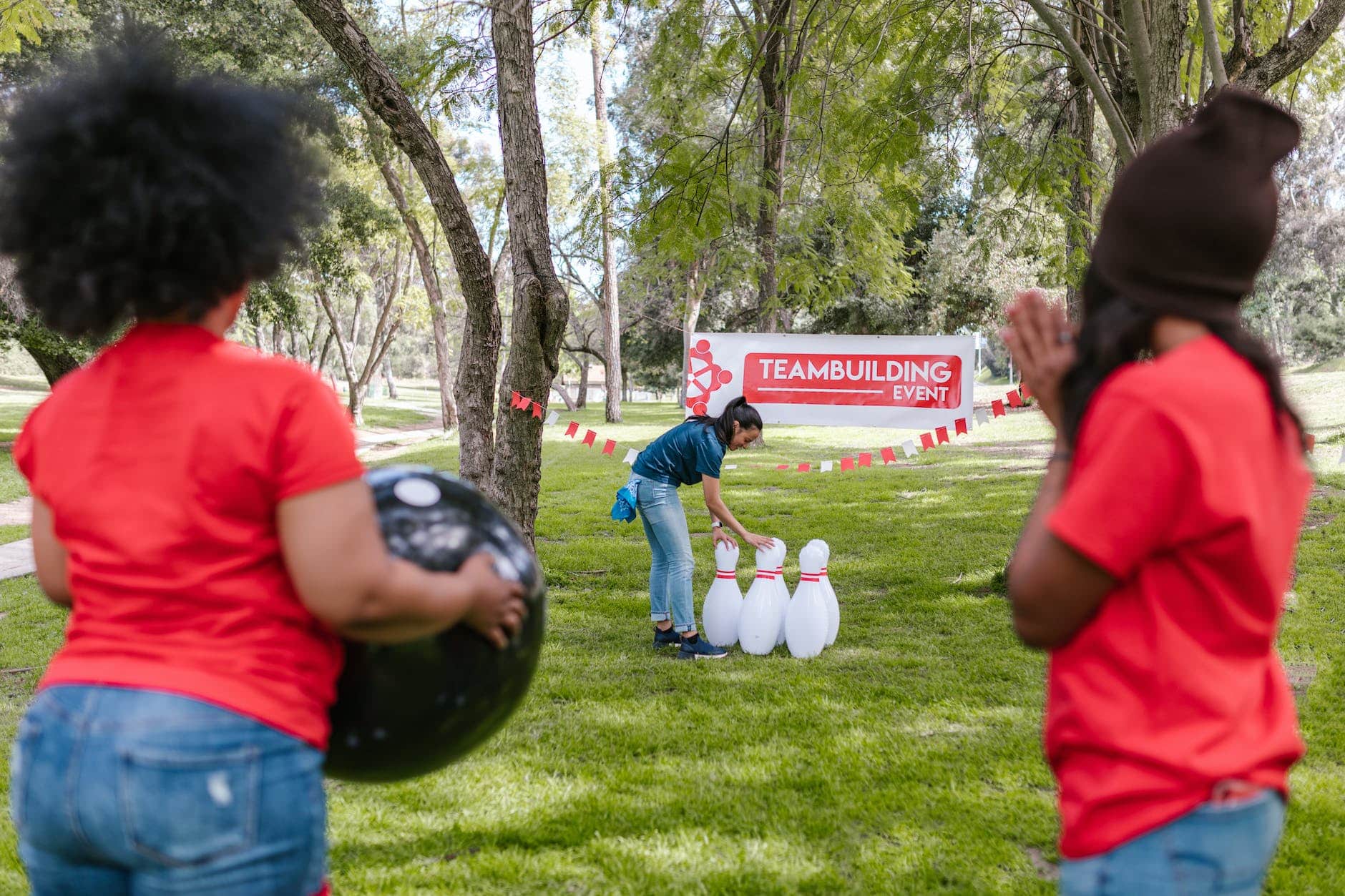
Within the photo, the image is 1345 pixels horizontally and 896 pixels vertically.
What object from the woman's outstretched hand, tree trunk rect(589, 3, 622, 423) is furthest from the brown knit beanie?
tree trunk rect(589, 3, 622, 423)

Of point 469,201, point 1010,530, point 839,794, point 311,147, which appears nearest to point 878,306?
point 469,201

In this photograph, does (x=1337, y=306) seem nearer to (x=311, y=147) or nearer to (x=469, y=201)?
(x=469, y=201)

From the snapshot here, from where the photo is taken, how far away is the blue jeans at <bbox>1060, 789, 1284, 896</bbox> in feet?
4.38

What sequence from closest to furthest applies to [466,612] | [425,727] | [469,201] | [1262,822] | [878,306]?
[1262,822] → [466,612] → [425,727] → [469,201] → [878,306]

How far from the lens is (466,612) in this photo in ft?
5.43

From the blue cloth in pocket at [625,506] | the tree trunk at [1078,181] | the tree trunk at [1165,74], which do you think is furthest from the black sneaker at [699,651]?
the tree trunk at [1165,74]

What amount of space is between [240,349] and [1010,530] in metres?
9.10

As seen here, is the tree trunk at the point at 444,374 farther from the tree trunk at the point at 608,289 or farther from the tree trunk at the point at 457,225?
the tree trunk at the point at 457,225

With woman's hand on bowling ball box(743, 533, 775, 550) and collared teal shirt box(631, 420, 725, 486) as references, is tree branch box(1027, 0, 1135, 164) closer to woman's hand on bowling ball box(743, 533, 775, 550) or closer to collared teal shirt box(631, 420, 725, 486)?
collared teal shirt box(631, 420, 725, 486)

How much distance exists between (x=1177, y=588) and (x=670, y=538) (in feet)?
14.9

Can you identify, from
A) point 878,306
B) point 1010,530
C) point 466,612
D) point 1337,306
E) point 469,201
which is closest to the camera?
point 466,612

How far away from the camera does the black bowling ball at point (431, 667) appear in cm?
167

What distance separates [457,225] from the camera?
244 inches

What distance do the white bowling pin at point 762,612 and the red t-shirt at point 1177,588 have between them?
4.44 metres
